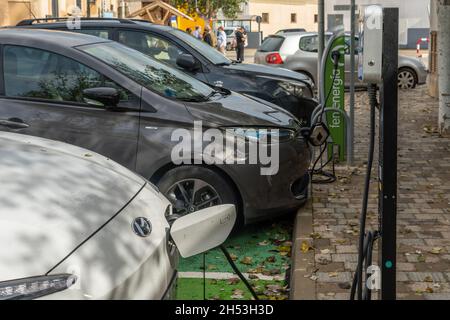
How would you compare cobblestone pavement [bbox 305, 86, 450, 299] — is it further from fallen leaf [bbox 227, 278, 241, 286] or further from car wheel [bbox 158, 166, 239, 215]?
car wheel [bbox 158, 166, 239, 215]

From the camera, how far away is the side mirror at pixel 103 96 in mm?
5938

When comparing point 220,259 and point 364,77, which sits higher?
point 364,77

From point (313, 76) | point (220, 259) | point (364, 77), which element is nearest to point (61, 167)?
point (364, 77)

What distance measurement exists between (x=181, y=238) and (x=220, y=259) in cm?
295

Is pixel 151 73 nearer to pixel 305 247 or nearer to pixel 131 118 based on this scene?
pixel 131 118

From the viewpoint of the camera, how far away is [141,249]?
2.77 meters

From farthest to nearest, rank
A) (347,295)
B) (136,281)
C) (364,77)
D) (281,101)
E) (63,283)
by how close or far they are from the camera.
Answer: (281,101) → (347,295) → (364,77) → (136,281) → (63,283)

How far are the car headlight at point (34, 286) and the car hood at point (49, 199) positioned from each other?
23 mm

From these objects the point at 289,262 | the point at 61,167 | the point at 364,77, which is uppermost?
the point at 364,77

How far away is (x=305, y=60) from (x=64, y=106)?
13827mm

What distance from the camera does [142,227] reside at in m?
2.92

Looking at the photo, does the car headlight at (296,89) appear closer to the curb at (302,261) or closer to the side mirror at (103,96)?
the curb at (302,261)

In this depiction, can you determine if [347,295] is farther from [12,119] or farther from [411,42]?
[411,42]

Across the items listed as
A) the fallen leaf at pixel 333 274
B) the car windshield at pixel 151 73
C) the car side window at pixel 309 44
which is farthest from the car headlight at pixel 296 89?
the car side window at pixel 309 44
